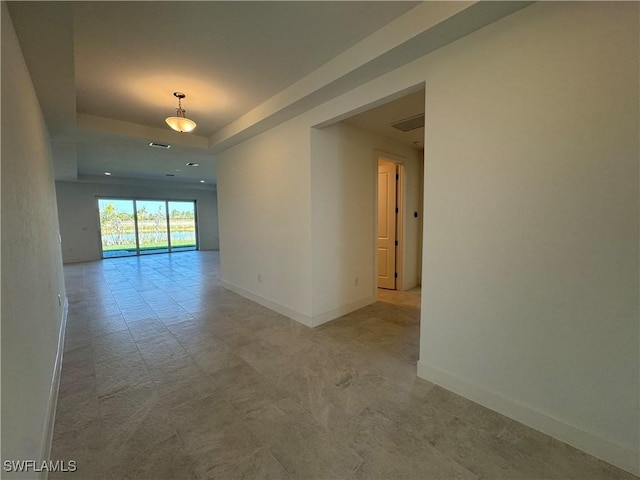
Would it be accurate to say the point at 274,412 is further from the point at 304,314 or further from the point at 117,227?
the point at 117,227

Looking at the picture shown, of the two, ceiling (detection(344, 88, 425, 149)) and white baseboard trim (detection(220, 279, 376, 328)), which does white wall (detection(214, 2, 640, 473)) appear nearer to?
ceiling (detection(344, 88, 425, 149))

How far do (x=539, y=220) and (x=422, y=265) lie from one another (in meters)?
0.84

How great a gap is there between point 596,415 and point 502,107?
1892 millimetres

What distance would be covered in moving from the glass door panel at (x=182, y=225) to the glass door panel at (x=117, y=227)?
1305 mm

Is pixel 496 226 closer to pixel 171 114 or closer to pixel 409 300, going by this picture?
pixel 409 300

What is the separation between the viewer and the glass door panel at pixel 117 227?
959 centimetres

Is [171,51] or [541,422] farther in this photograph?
[171,51]

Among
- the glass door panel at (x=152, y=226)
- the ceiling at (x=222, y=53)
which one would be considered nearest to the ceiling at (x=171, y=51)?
the ceiling at (x=222, y=53)

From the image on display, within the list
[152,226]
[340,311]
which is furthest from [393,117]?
[152,226]

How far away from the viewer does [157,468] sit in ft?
4.96

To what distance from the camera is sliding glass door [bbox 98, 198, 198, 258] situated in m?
9.70

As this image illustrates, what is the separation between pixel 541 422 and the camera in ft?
5.67

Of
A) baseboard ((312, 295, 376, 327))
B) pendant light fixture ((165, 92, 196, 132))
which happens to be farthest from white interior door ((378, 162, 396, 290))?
pendant light fixture ((165, 92, 196, 132))

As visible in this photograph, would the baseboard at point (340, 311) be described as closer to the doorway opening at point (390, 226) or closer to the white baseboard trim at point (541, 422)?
the doorway opening at point (390, 226)
